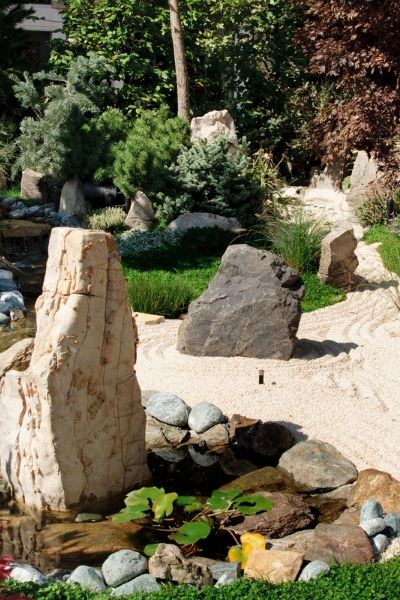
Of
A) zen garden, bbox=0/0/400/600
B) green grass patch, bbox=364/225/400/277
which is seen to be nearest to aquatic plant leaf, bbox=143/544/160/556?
zen garden, bbox=0/0/400/600

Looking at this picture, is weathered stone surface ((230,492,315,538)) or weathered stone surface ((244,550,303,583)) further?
weathered stone surface ((230,492,315,538))

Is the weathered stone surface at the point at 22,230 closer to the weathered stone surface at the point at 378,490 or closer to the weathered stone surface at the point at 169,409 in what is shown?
the weathered stone surface at the point at 169,409

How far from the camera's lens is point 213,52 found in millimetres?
20375

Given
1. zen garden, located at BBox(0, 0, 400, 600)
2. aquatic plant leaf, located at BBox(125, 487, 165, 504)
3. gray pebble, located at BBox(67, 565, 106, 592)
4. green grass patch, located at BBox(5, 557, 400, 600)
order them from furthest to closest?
aquatic plant leaf, located at BBox(125, 487, 165, 504) → zen garden, located at BBox(0, 0, 400, 600) → gray pebble, located at BBox(67, 565, 106, 592) → green grass patch, located at BBox(5, 557, 400, 600)

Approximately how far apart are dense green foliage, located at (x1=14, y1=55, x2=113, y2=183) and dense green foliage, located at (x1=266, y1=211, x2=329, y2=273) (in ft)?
17.5

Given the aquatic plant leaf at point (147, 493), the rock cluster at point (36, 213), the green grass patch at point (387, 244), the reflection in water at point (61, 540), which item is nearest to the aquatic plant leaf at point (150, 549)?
the reflection in water at point (61, 540)

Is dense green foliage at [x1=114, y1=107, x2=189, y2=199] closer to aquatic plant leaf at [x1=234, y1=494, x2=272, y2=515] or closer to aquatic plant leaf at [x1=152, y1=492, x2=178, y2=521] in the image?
aquatic plant leaf at [x1=234, y1=494, x2=272, y2=515]

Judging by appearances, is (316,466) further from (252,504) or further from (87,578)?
(87,578)

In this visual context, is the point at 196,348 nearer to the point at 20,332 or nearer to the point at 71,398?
the point at 20,332

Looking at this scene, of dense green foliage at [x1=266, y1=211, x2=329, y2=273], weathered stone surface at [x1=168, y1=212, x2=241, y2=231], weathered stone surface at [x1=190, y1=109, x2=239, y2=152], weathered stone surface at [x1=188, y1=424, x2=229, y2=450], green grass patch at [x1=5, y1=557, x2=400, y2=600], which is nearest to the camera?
green grass patch at [x1=5, y1=557, x2=400, y2=600]

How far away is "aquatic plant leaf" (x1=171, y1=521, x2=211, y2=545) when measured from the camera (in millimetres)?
6211

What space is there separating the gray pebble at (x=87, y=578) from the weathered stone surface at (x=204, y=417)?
269 cm

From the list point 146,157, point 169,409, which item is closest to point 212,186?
point 146,157

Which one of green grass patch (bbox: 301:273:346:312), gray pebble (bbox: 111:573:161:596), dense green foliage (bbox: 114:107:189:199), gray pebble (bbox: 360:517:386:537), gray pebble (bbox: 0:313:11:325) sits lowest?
gray pebble (bbox: 111:573:161:596)
